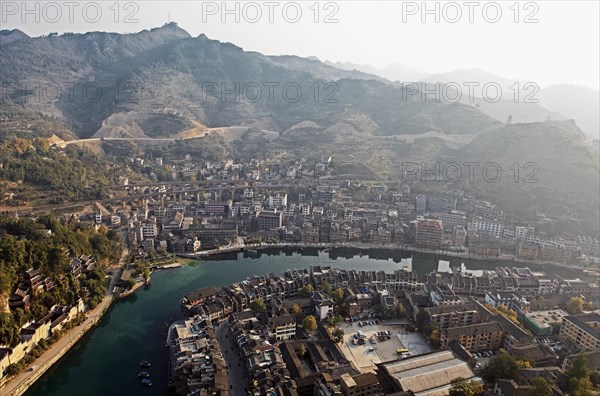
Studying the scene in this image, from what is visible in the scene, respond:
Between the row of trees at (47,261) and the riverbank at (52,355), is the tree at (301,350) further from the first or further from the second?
the row of trees at (47,261)

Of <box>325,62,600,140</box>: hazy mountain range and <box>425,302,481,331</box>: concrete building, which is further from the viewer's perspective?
<box>325,62,600,140</box>: hazy mountain range

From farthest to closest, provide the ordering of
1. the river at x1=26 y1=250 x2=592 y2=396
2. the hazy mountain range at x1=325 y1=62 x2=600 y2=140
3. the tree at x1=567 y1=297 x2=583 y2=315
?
the hazy mountain range at x1=325 y1=62 x2=600 y2=140
the tree at x1=567 y1=297 x2=583 y2=315
the river at x1=26 y1=250 x2=592 y2=396

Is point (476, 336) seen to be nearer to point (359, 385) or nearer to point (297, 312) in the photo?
point (359, 385)

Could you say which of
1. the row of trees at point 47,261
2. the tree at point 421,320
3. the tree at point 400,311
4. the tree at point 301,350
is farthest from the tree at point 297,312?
the row of trees at point 47,261

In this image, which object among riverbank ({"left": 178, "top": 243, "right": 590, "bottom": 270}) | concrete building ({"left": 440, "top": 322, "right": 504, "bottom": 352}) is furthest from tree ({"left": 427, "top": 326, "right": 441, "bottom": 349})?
riverbank ({"left": 178, "top": 243, "right": 590, "bottom": 270})

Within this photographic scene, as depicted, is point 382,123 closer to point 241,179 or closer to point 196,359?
point 241,179

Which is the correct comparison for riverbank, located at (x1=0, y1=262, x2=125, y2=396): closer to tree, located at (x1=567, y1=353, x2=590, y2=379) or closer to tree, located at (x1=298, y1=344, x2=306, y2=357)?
tree, located at (x1=298, y1=344, x2=306, y2=357)
